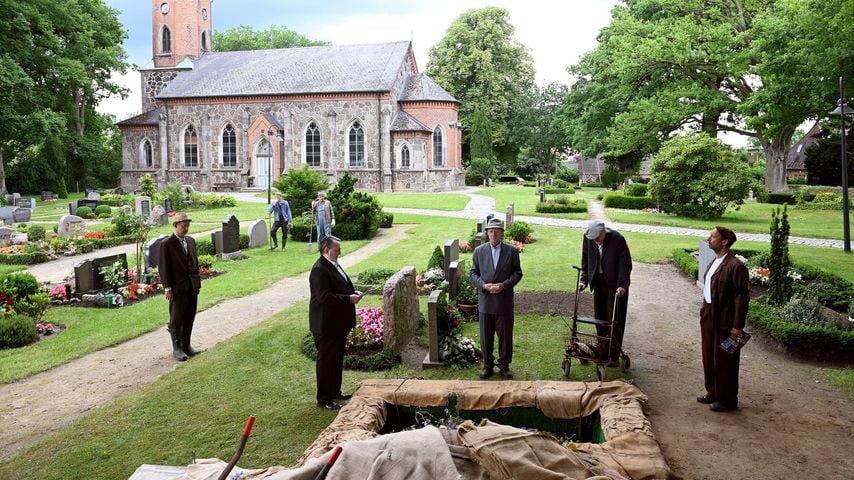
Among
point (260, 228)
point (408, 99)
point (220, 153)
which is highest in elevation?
point (408, 99)

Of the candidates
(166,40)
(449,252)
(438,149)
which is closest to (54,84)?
(166,40)

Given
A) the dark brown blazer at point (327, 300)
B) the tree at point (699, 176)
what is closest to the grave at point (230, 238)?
the dark brown blazer at point (327, 300)

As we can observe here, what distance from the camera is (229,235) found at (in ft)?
61.9

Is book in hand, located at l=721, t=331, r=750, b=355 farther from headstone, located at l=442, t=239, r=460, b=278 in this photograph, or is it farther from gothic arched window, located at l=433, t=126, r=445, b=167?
gothic arched window, located at l=433, t=126, r=445, b=167

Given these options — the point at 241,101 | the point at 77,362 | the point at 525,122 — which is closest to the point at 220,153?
the point at 241,101

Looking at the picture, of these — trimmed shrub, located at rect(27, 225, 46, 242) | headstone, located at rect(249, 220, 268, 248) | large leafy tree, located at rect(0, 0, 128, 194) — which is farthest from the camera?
large leafy tree, located at rect(0, 0, 128, 194)

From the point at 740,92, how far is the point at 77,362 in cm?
3681

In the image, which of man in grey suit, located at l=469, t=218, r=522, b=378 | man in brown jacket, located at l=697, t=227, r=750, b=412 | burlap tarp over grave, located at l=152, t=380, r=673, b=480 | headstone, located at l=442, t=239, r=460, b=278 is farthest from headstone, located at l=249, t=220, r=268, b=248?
man in brown jacket, located at l=697, t=227, r=750, b=412

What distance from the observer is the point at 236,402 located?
7.71 metres

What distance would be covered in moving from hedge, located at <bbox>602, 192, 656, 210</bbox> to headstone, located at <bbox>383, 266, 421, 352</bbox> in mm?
24500

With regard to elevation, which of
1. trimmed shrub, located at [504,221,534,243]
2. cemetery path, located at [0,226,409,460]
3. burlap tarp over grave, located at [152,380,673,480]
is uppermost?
trimmed shrub, located at [504,221,534,243]

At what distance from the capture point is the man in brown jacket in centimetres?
710

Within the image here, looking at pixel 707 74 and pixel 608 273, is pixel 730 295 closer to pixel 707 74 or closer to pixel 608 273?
pixel 608 273

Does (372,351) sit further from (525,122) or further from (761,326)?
(525,122)
